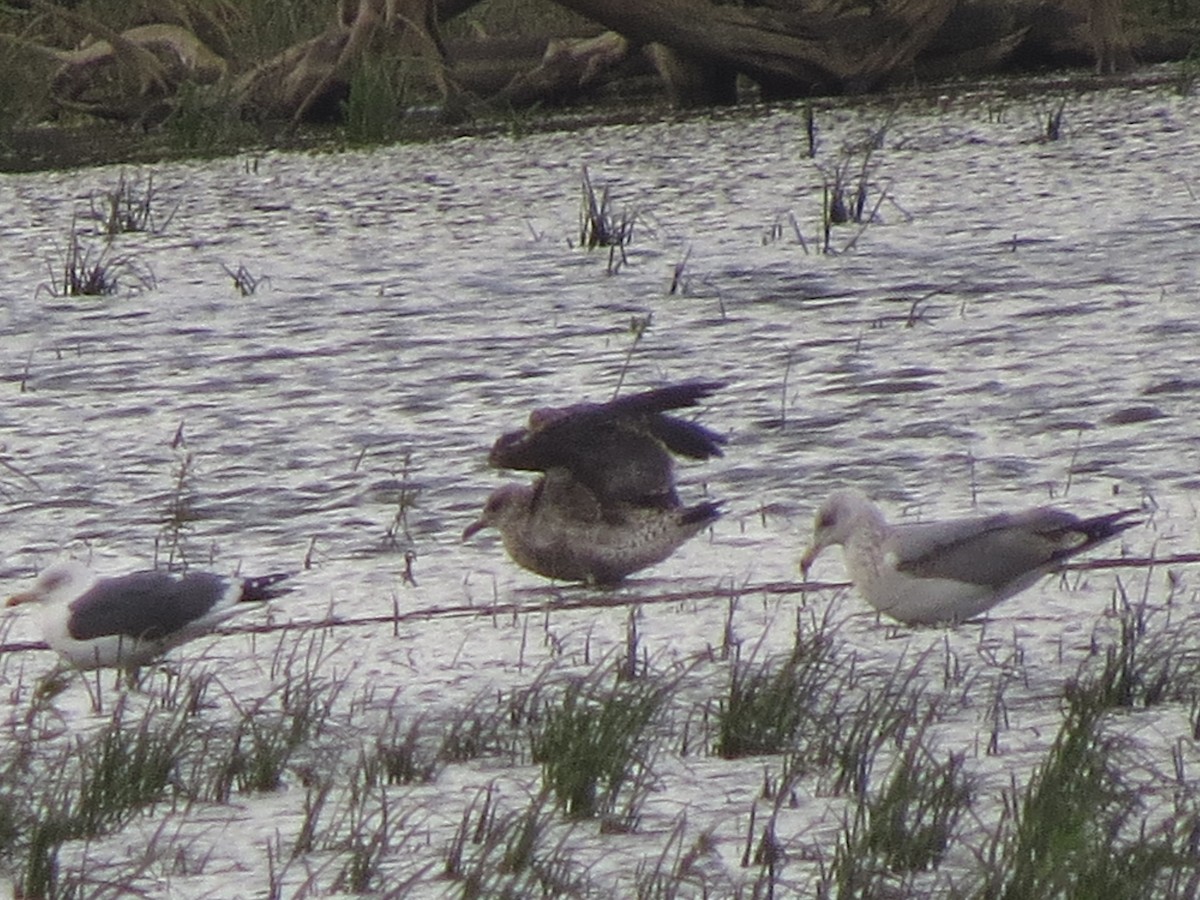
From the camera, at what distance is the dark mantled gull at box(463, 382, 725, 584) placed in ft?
18.9

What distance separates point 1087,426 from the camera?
704 centimetres

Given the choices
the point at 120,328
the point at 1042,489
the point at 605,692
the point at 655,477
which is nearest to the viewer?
the point at 605,692

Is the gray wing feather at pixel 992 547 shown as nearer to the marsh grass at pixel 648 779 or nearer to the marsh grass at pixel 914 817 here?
the marsh grass at pixel 648 779

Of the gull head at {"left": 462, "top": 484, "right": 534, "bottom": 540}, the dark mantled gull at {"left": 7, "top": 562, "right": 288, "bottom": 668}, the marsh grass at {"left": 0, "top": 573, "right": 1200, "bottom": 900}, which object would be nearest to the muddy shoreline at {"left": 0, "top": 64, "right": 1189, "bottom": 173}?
the gull head at {"left": 462, "top": 484, "right": 534, "bottom": 540}

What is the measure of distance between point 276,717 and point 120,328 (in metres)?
5.11

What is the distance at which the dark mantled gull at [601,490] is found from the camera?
18.9 ft

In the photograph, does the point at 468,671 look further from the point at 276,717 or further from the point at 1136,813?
the point at 1136,813

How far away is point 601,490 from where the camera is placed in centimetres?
586

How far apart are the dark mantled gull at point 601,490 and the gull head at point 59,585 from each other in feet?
3.22

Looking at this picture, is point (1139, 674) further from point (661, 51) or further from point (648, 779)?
point (661, 51)

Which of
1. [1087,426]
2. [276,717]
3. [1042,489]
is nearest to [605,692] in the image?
[276,717]

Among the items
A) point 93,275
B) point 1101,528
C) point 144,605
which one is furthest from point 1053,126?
point 144,605

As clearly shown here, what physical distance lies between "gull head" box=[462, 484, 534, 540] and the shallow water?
5.6 inches

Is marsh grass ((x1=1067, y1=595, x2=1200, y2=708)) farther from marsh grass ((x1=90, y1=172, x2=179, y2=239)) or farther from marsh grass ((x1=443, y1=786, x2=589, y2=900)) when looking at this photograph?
marsh grass ((x1=90, y1=172, x2=179, y2=239))
